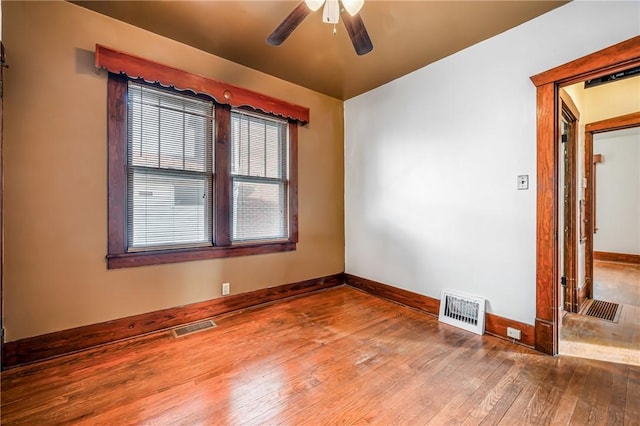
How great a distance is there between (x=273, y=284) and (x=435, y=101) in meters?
2.81

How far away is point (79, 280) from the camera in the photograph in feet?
7.25

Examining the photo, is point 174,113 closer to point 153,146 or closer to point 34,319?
point 153,146

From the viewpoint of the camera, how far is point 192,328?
2605 mm

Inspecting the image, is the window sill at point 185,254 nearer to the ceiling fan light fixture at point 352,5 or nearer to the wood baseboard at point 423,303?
the wood baseboard at point 423,303

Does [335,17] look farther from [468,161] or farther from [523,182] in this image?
[523,182]

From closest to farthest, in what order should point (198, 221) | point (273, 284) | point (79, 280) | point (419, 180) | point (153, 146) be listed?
1. point (79, 280)
2. point (153, 146)
3. point (198, 221)
4. point (419, 180)
5. point (273, 284)

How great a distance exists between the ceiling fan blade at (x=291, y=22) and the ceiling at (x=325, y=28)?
42 centimetres

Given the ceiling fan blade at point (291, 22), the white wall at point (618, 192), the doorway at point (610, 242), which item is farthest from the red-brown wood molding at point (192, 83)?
the white wall at point (618, 192)

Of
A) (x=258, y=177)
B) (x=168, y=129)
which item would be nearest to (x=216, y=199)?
(x=258, y=177)

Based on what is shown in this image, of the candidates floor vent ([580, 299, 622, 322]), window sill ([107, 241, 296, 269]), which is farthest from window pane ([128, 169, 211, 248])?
floor vent ([580, 299, 622, 322])

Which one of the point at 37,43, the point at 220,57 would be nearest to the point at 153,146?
the point at 37,43

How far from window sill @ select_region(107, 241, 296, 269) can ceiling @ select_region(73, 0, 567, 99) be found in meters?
2.04

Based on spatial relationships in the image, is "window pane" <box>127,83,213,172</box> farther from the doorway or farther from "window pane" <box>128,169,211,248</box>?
the doorway

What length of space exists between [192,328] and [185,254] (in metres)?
0.71
